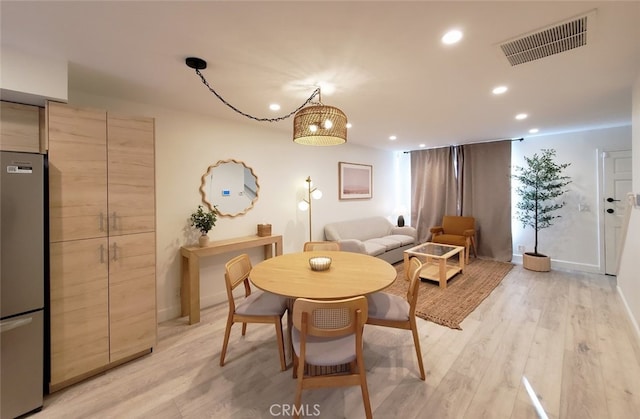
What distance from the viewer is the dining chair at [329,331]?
1351 millimetres

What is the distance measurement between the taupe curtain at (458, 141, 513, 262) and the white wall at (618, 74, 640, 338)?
6.24ft

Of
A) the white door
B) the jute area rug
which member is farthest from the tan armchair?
the white door

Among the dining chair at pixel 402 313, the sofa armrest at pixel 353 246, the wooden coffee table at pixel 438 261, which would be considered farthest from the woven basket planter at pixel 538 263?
the dining chair at pixel 402 313

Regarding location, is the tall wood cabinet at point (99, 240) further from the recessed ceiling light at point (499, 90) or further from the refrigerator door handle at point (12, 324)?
the recessed ceiling light at point (499, 90)

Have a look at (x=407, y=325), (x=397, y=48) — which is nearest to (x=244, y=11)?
(x=397, y=48)

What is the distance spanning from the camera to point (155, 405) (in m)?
1.64

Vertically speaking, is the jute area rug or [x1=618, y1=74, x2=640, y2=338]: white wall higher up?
[x1=618, y1=74, x2=640, y2=338]: white wall

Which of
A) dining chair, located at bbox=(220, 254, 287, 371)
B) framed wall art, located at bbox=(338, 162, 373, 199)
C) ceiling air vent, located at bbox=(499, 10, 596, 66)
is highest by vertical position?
ceiling air vent, located at bbox=(499, 10, 596, 66)

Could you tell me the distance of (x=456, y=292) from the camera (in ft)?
11.0

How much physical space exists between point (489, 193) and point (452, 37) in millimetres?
4285

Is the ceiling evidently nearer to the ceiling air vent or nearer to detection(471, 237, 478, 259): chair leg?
the ceiling air vent

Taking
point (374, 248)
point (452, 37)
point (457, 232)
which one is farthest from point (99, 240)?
point (457, 232)

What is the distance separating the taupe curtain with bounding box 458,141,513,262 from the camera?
4.80 meters

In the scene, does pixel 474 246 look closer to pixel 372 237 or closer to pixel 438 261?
pixel 438 261
